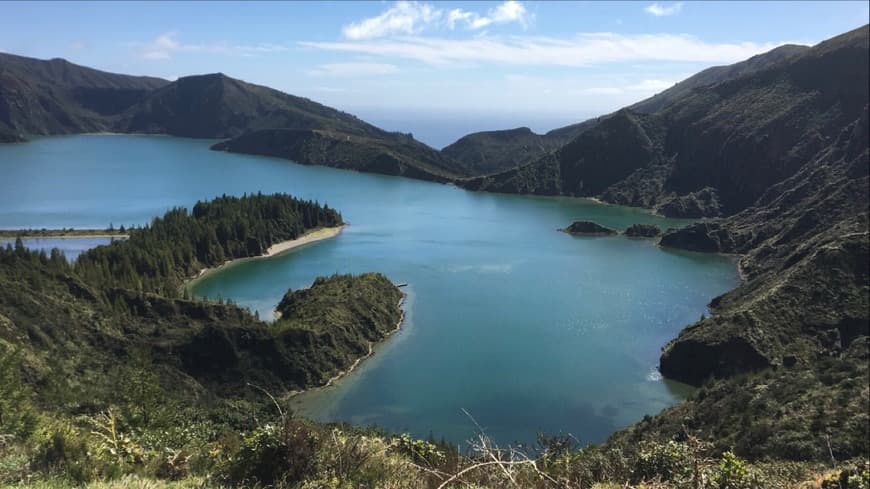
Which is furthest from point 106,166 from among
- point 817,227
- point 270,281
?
point 817,227

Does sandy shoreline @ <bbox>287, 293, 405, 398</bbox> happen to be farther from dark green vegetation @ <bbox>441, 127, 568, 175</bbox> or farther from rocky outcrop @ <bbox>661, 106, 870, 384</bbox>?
dark green vegetation @ <bbox>441, 127, 568, 175</bbox>

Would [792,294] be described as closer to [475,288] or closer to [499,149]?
[475,288]

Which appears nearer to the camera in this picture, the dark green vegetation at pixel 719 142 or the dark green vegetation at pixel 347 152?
the dark green vegetation at pixel 719 142

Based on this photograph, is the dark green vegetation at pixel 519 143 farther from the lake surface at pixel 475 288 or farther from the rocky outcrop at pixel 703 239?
the rocky outcrop at pixel 703 239

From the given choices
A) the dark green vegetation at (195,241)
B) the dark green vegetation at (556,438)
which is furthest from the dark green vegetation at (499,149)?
the dark green vegetation at (195,241)

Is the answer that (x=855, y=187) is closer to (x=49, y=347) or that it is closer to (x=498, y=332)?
(x=498, y=332)

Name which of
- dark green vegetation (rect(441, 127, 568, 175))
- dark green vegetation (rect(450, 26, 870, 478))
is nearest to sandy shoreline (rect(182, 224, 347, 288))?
dark green vegetation (rect(450, 26, 870, 478))
